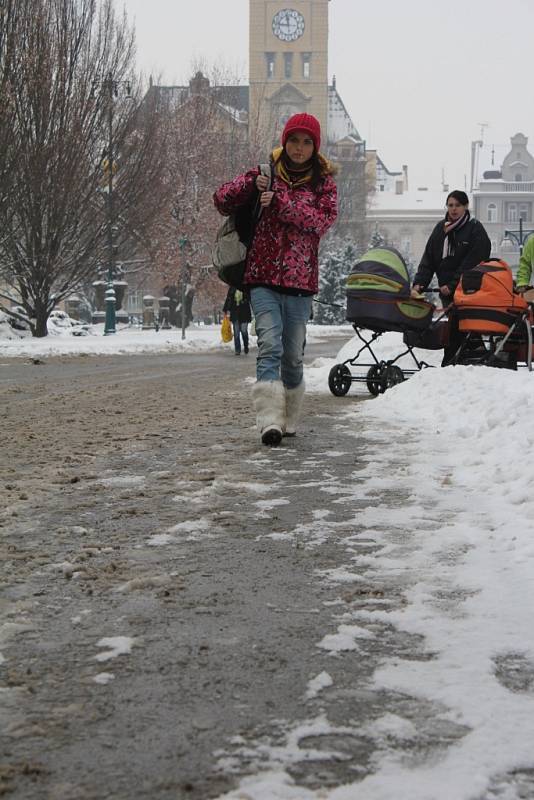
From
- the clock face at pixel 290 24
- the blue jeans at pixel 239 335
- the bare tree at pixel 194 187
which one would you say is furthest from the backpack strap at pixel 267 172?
the clock face at pixel 290 24

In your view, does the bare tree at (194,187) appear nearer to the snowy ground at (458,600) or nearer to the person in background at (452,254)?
the person in background at (452,254)

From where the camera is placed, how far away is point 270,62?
375ft

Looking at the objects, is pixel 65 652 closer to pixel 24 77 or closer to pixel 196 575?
pixel 196 575

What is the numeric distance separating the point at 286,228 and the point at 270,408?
3.41 feet

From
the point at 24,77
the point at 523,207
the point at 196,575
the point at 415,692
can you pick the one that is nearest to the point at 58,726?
the point at 415,692

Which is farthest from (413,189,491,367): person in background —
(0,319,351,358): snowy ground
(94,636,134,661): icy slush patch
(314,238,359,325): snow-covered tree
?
(314,238,359,325): snow-covered tree

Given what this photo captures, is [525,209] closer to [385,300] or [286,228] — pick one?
[385,300]

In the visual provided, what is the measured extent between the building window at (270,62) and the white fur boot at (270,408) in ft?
364

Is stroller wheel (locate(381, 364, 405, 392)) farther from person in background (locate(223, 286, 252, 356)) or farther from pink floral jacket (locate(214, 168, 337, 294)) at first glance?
pink floral jacket (locate(214, 168, 337, 294))

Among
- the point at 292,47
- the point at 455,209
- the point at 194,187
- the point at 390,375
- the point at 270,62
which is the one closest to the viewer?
the point at 455,209

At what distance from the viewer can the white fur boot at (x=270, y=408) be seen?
6.91 meters

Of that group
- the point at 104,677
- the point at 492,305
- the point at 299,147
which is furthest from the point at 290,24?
the point at 104,677

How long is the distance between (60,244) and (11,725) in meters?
26.8

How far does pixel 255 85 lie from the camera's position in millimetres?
111250
